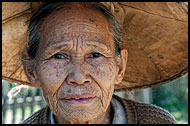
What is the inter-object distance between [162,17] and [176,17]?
131mm

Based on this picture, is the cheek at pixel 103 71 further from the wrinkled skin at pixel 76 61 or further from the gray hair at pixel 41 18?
the gray hair at pixel 41 18

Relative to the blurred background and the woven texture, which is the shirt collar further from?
the blurred background

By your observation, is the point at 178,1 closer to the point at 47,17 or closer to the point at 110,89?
the point at 110,89

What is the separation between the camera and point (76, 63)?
5.72 ft

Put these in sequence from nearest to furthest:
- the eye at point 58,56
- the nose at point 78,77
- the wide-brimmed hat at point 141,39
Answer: the nose at point 78,77 → the eye at point 58,56 → the wide-brimmed hat at point 141,39

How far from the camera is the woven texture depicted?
81.8 inches

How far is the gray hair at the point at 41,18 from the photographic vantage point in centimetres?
190

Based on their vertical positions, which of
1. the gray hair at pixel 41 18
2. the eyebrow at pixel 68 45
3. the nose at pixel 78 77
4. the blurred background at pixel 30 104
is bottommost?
the blurred background at pixel 30 104

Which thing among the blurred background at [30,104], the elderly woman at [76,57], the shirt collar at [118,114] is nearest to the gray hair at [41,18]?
the elderly woman at [76,57]

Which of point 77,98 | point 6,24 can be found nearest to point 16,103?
point 6,24

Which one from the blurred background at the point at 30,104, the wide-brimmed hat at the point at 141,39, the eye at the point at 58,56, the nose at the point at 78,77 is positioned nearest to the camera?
the nose at the point at 78,77

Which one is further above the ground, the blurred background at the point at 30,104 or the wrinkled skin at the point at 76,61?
the wrinkled skin at the point at 76,61

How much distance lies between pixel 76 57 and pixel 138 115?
1.93 feet

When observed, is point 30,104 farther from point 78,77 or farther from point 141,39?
point 78,77
